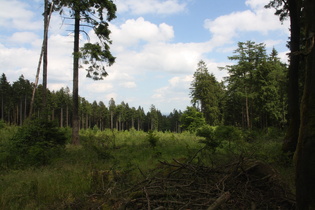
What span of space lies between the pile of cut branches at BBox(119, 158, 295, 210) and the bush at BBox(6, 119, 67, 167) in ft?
19.9

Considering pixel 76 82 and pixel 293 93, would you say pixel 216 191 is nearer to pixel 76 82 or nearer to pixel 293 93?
pixel 293 93

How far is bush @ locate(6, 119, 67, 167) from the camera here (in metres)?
8.60

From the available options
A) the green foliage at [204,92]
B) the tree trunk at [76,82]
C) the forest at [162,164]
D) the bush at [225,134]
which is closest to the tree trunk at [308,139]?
the forest at [162,164]

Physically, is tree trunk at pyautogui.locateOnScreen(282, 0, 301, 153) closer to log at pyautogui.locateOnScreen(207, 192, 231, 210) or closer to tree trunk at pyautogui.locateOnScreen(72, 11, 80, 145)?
log at pyautogui.locateOnScreen(207, 192, 231, 210)

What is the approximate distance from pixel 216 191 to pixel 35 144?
8042 mm

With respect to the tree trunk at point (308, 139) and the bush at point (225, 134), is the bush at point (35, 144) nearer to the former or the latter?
the bush at point (225, 134)

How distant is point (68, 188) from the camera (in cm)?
534

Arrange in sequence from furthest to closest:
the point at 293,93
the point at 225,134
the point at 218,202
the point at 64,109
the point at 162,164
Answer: the point at 64,109, the point at 225,134, the point at 293,93, the point at 162,164, the point at 218,202

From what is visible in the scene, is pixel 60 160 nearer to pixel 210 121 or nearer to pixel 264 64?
pixel 264 64

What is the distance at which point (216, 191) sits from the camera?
12.2ft

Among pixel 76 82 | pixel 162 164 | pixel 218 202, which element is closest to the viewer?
pixel 218 202

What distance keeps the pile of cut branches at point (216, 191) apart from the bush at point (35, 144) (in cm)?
607

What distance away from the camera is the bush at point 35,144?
860cm

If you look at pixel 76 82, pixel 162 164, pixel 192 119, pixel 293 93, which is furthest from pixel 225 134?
pixel 192 119
